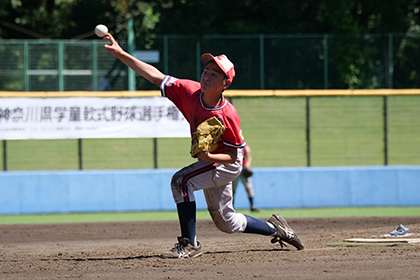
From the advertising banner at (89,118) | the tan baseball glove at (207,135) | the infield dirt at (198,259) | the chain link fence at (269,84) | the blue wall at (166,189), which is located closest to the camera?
the infield dirt at (198,259)

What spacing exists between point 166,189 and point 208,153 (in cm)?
584

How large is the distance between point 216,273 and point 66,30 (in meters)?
20.2

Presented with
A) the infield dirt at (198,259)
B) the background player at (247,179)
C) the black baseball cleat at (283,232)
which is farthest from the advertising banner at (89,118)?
the black baseball cleat at (283,232)

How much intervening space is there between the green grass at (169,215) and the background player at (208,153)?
4482mm

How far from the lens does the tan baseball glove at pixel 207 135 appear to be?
5410 mm

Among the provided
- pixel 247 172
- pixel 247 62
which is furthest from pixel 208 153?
pixel 247 62

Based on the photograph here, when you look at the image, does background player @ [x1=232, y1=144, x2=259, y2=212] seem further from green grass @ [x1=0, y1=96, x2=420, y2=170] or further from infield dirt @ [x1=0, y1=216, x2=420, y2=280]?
green grass @ [x1=0, y1=96, x2=420, y2=170]

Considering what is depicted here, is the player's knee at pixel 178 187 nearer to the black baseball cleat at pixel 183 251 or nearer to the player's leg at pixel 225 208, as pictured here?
the player's leg at pixel 225 208

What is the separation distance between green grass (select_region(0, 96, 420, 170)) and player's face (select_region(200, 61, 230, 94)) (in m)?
11.2

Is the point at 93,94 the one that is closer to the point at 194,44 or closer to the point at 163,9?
the point at 194,44

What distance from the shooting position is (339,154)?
741 inches

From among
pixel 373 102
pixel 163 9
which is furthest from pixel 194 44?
pixel 373 102

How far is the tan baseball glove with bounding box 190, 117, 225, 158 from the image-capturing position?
5.41 metres

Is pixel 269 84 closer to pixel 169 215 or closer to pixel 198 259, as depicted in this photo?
pixel 169 215
